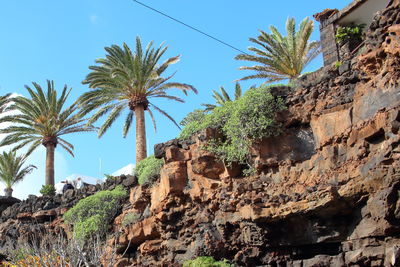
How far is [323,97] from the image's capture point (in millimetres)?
14031

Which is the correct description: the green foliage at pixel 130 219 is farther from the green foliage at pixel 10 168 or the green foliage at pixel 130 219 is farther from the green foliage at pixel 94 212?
the green foliage at pixel 10 168

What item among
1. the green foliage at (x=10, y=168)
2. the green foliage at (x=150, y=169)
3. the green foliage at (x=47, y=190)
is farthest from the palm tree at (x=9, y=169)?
the green foliage at (x=150, y=169)

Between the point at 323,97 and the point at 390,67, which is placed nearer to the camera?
the point at 390,67

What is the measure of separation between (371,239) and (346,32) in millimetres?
9575

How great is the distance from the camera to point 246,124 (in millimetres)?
14820

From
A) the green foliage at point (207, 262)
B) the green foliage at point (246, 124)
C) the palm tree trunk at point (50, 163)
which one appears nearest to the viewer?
the green foliage at point (207, 262)

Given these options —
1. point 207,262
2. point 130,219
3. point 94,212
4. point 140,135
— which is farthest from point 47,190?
point 207,262

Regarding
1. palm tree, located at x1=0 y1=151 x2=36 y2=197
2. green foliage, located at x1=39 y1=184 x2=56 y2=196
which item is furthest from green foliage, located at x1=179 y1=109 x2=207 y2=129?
palm tree, located at x1=0 y1=151 x2=36 y2=197

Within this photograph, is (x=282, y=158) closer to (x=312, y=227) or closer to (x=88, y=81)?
(x=312, y=227)

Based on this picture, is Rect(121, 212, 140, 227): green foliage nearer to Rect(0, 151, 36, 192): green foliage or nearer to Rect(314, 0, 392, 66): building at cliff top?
Rect(314, 0, 392, 66): building at cliff top

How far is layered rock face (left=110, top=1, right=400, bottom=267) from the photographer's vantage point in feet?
36.7

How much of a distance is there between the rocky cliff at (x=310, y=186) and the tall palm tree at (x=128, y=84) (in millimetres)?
8949

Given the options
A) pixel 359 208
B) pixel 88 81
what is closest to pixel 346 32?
pixel 359 208

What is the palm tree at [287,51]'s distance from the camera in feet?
78.1
